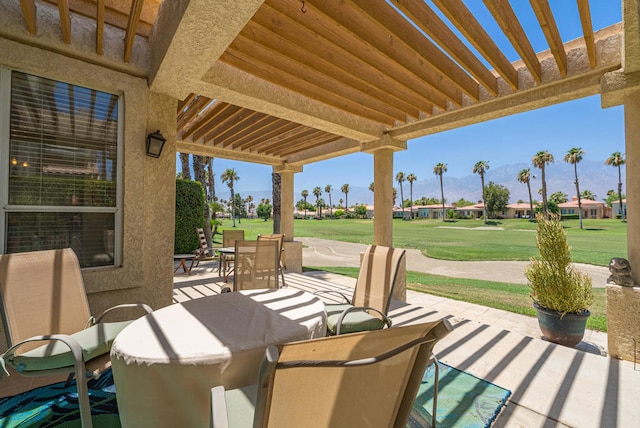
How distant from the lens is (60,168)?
9.33ft

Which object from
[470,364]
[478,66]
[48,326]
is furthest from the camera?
[478,66]

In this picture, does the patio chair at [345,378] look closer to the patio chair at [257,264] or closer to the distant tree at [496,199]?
the patio chair at [257,264]

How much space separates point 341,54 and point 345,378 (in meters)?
3.24

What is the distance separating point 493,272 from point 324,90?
1100cm

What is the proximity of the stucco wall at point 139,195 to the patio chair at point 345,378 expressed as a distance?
3.00 m

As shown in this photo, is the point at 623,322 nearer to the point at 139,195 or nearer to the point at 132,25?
the point at 139,195

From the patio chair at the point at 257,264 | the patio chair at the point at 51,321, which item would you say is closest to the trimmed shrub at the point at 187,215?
the patio chair at the point at 257,264

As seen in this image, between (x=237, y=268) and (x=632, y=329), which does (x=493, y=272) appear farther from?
(x=237, y=268)

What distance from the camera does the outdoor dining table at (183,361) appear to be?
1.40 metres

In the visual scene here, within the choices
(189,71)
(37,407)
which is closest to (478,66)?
(189,71)

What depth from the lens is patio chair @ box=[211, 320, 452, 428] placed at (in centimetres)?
81

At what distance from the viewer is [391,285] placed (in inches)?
109

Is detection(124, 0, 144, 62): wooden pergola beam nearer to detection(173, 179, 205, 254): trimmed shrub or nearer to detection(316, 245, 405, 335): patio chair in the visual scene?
detection(316, 245, 405, 335): patio chair

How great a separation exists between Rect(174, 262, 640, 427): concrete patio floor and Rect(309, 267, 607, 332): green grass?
3.85 feet
